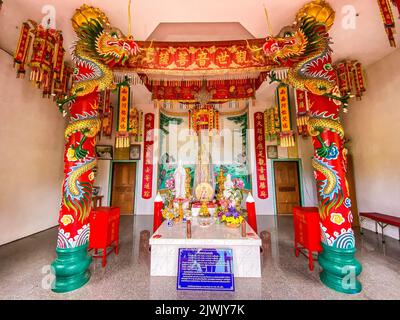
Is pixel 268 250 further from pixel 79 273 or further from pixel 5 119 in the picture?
pixel 5 119

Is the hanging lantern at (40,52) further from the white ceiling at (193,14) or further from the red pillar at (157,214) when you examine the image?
the red pillar at (157,214)

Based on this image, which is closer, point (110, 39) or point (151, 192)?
point (110, 39)

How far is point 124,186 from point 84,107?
419 cm

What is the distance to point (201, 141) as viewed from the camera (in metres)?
6.21

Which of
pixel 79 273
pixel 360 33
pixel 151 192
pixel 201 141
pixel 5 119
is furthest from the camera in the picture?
pixel 201 141

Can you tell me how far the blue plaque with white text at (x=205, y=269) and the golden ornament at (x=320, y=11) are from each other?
303 centimetres

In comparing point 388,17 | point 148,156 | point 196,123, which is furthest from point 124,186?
point 388,17

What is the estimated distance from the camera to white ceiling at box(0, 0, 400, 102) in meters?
2.20

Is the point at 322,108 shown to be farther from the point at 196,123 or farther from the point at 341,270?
the point at 196,123

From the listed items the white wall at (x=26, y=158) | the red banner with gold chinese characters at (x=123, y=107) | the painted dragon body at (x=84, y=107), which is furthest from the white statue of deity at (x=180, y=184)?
the white wall at (x=26, y=158)

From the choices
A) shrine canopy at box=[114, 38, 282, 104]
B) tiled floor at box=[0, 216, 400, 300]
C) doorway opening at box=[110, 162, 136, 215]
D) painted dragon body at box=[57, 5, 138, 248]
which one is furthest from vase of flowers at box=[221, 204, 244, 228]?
doorway opening at box=[110, 162, 136, 215]

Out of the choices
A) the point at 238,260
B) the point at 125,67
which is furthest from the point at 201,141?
the point at 238,260

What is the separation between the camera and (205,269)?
72.4 inches
